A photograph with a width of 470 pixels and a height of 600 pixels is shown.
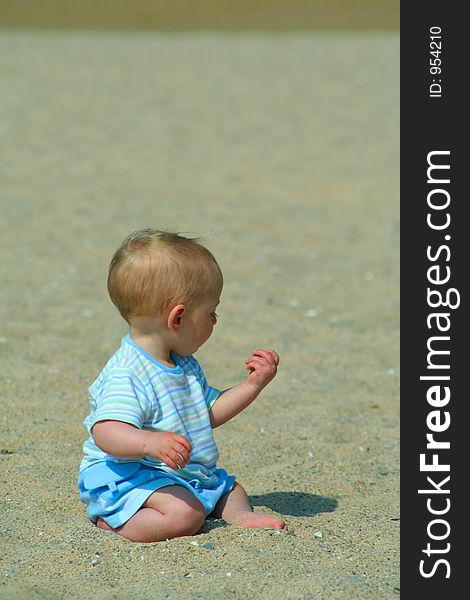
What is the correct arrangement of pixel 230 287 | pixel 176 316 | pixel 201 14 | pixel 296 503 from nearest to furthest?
pixel 176 316 → pixel 296 503 → pixel 230 287 → pixel 201 14

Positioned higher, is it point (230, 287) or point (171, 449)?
point (230, 287)

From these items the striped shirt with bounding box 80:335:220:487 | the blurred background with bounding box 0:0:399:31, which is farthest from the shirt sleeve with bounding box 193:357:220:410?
the blurred background with bounding box 0:0:399:31

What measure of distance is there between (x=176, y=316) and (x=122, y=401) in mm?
340

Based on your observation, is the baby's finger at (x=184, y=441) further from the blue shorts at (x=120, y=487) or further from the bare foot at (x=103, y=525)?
the bare foot at (x=103, y=525)

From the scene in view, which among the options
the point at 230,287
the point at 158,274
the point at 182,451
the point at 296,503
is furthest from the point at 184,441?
the point at 230,287

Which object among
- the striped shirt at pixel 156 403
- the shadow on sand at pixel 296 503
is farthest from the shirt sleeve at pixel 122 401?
the shadow on sand at pixel 296 503

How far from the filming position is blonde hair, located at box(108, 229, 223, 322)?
3.48m

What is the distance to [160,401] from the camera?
11.5 feet

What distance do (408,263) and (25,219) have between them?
14.3 feet

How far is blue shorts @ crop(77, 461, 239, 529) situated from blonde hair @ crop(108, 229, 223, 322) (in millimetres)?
520

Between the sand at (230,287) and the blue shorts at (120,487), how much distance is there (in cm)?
9

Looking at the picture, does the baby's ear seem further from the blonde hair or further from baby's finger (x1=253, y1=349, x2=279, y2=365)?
baby's finger (x1=253, y1=349, x2=279, y2=365)

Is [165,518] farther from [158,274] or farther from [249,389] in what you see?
[158,274]

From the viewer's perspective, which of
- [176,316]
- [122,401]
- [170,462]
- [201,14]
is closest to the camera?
[170,462]
